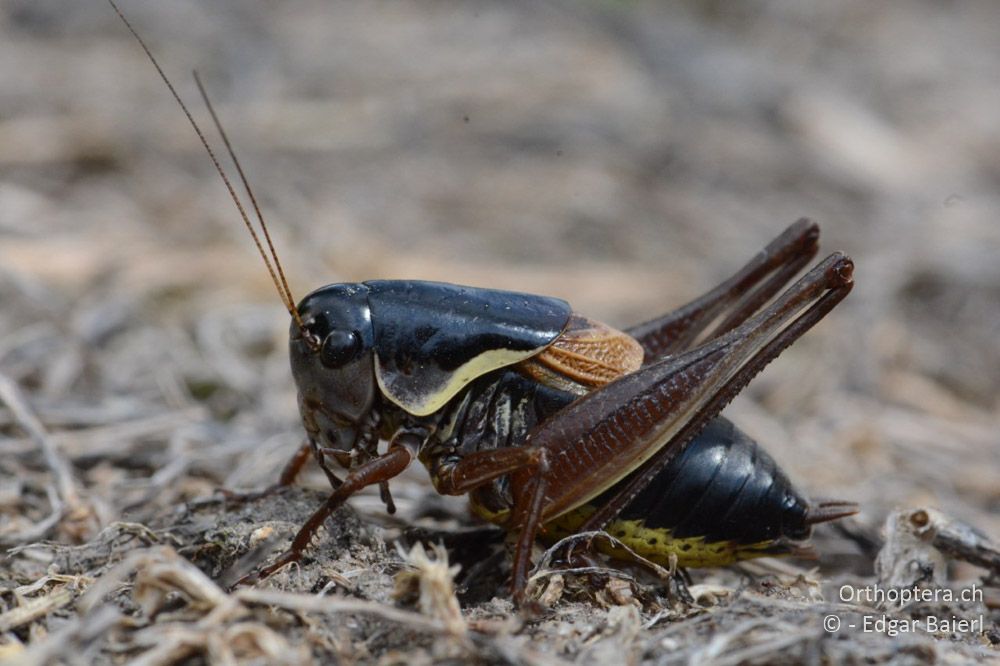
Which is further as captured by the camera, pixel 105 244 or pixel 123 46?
pixel 123 46

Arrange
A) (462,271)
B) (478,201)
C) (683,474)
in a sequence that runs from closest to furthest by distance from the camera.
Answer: (683,474), (462,271), (478,201)

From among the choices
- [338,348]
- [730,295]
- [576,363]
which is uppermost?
[730,295]

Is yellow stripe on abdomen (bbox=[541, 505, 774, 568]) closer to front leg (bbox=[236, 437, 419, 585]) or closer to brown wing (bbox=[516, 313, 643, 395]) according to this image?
brown wing (bbox=[516, 313, 643, 395])

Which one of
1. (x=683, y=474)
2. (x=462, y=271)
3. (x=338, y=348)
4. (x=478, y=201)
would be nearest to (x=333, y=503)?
(x=338, y=348)

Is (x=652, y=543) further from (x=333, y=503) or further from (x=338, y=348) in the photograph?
(x=338, y=348)

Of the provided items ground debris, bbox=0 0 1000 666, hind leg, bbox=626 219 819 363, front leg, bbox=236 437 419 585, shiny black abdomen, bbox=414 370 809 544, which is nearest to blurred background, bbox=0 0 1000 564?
ground debris, bbox=0 0 1000 666

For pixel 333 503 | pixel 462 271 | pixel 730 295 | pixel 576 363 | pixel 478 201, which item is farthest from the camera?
pixel 478 201

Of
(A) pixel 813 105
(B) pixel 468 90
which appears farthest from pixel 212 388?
(A) pixel 813 105

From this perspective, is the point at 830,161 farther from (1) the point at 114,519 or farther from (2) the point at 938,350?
(1) the point at 114,519
